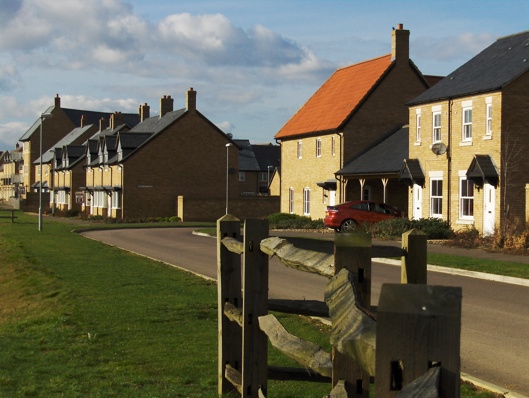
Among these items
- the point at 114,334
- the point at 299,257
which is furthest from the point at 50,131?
the point at 299,257

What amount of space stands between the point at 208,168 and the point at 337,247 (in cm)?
6382

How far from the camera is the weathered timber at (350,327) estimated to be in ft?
9.80

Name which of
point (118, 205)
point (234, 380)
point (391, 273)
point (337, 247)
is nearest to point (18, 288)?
point (391, 273)

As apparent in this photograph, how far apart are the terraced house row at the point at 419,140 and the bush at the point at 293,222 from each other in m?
1.54

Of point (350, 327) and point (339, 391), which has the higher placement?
point (350, 327)

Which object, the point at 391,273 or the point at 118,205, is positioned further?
the point at 118,205

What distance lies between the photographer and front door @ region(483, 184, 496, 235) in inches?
1267

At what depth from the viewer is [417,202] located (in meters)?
38.8

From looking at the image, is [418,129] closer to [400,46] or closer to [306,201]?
[400,46]

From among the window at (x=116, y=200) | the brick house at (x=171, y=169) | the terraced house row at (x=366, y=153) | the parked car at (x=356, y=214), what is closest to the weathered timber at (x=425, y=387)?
the terraced house row at (x=366, y=153)

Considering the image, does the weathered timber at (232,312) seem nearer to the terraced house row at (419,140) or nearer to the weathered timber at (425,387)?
the weathered timber at (425,387)

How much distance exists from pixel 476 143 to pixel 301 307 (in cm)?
2876

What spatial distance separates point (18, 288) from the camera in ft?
63.2

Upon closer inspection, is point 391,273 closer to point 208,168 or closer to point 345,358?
point 345,358
